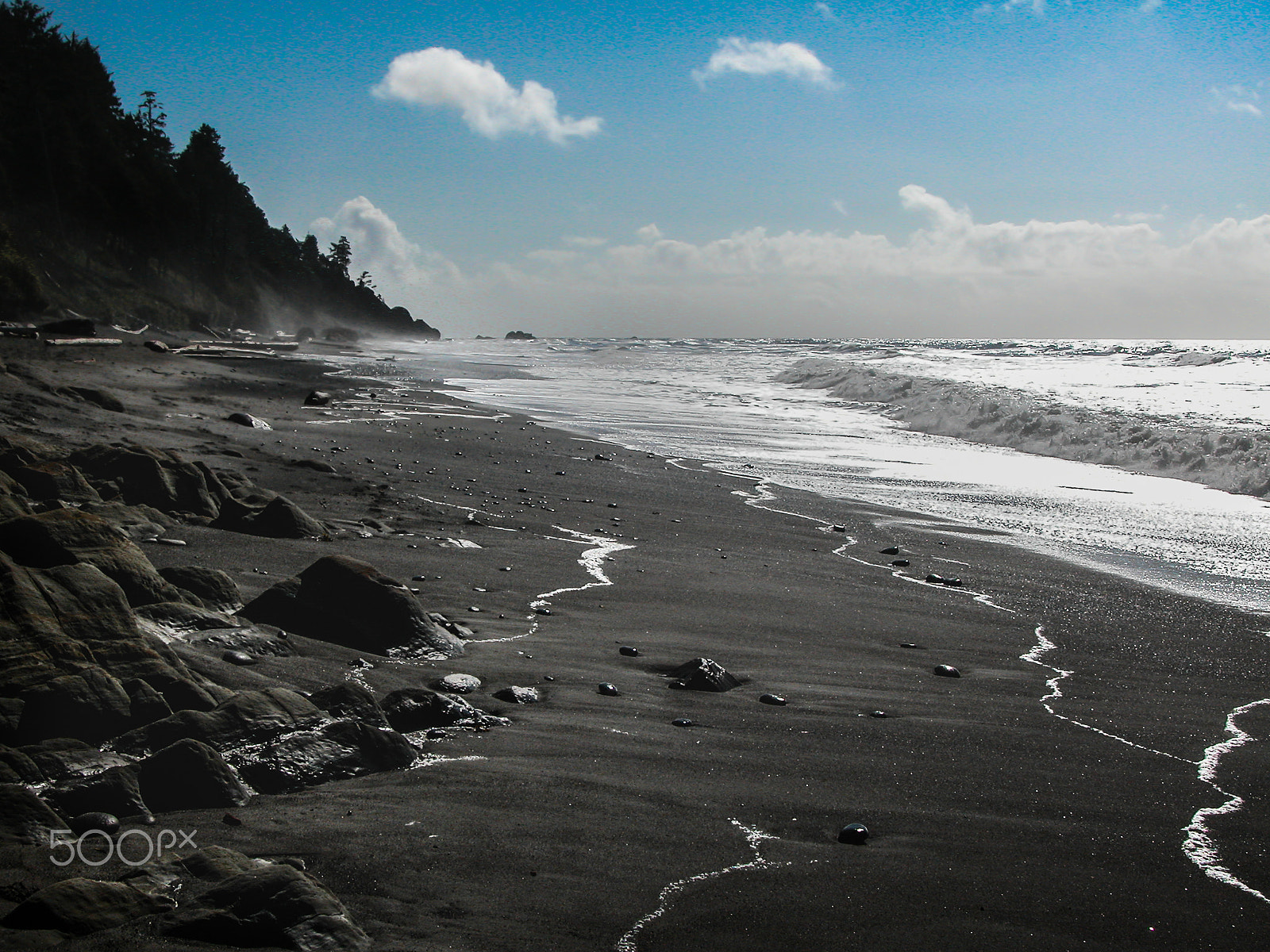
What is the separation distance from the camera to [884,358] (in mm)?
50969

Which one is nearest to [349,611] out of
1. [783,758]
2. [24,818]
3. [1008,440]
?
[24,818]

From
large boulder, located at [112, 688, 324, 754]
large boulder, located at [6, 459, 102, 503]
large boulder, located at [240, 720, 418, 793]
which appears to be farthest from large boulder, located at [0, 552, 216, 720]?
large boulder, located at [6, 459, 102, 503]

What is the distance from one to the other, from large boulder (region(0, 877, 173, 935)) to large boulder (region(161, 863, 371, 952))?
0.32 feet

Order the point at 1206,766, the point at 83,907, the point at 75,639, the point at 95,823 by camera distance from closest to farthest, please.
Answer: the point at 83,907, the point at 95,823, the point at 75,639, the point at 1206,766

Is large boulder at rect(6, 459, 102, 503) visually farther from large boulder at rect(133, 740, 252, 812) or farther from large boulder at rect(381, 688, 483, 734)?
large boulder at rect(133, 740, 252, 812)

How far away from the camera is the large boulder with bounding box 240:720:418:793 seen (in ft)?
10.1

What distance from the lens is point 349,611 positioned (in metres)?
4.70

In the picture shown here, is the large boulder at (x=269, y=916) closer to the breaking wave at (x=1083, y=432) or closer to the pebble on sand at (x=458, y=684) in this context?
the pebble on sand at (x=458, y=684)

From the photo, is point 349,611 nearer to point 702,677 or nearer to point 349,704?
point 349,704

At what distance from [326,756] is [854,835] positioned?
6.10 feet

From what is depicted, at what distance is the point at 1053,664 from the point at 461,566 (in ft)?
13.2

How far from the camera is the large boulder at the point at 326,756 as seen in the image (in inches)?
121

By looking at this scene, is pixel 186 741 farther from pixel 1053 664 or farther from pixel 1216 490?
pixel 1216 490

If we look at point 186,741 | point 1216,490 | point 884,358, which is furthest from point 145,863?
point 884,358
